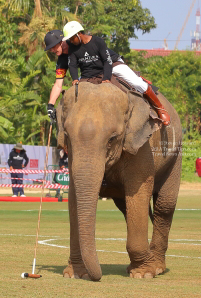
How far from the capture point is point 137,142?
9.02 meters

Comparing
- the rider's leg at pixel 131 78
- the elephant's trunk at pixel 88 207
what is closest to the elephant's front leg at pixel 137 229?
the elephant's trunk at pixel 88 207

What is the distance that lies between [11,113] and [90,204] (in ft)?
110

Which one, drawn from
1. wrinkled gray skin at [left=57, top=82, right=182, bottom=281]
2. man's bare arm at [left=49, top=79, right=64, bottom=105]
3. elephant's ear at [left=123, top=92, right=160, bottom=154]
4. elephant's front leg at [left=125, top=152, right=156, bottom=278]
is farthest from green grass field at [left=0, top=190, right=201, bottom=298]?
man's bare arm at [left=49, top=79, right=64, bottom=105]

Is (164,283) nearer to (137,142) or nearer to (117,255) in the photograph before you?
(137,142)

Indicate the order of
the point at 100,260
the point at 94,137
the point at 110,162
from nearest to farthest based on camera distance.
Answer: the point at 94,137
the point at 110,162
the point at 100,260

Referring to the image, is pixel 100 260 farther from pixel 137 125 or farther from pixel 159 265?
pixel 137 125

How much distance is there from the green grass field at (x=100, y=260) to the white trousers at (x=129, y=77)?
250 cm

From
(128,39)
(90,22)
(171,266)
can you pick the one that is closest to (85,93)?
(171,266)

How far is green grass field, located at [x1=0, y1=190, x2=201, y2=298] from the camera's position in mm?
7577

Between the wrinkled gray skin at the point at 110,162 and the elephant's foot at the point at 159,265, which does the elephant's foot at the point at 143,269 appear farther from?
the elephant's foot at the point at 159,265

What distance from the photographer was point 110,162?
28.8ft

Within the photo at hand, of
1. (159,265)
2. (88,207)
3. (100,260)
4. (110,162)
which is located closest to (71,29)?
(110,162)

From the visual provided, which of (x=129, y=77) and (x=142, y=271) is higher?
(x=129, y=77)

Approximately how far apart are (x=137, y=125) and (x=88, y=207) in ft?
5.15
